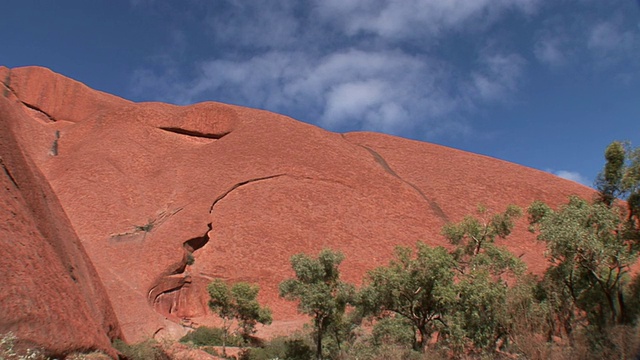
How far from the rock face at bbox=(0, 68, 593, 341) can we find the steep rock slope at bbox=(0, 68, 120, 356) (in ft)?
42.9

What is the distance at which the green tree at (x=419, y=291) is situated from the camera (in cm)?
1580

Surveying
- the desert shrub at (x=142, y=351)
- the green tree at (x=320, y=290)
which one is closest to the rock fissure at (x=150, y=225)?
the green tree at (x=320, y=290)

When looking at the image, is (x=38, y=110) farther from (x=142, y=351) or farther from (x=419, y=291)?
(x=419, y=291)

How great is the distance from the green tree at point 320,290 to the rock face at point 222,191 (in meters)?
10.6

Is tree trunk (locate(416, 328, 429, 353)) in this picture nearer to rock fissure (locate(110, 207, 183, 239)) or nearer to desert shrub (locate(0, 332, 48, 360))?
desert shrub (locate(0, 332, 48, 360))

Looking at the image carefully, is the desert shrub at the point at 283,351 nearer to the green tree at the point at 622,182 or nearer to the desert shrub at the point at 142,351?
the desert shrub at the point at 142,351

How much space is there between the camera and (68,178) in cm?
3934

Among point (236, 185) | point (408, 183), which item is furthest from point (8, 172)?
point (408, 183)

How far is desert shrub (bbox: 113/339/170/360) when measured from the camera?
12.5m

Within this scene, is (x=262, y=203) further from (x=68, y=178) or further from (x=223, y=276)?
(x=68, y=178)

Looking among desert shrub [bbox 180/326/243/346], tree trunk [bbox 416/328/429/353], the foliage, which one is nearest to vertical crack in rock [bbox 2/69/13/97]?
desert shrub [bbox 180/326/243/346]

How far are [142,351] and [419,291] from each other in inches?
313

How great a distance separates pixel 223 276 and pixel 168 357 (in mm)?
18712

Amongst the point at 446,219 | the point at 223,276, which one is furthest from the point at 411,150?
the point at 223,276
